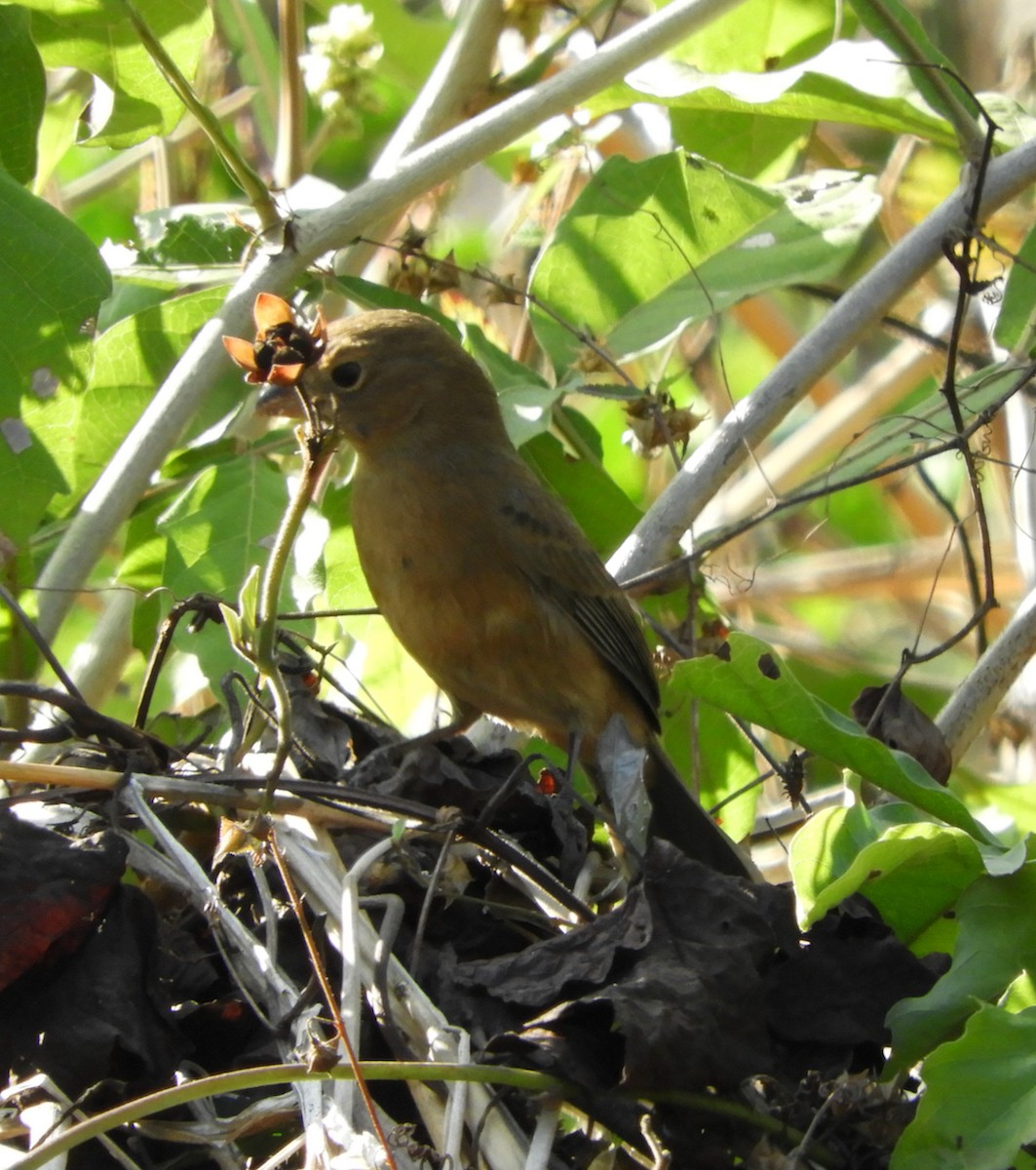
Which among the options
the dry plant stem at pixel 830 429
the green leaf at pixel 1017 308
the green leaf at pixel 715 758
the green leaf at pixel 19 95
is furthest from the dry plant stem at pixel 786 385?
the dry plant stem at pixel 830 429

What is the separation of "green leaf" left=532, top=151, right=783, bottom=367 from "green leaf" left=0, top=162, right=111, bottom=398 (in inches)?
47.5

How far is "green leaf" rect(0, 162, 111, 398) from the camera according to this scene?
3352 mm

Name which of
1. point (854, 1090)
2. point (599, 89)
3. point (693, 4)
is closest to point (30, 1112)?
point (854, 1090)

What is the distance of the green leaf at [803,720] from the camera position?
2863 mm

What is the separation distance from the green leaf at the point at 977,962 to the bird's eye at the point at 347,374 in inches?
86.3

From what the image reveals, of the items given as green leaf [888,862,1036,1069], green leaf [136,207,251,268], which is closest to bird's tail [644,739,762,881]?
green leaf [888,862,1036,1069]

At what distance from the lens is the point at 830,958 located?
2.61 metres

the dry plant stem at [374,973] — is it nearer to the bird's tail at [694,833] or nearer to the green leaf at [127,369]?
the bird's tail at [694,833]

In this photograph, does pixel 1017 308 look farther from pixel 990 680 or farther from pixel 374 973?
pixel 374 973

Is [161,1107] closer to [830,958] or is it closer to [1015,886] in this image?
[830,958]

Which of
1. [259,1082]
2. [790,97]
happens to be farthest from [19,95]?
[259,1082]

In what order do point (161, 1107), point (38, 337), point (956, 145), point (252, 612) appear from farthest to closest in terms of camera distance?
point (956, 145) → point (38, 337) → point (252, 612) → point (161, 1107)

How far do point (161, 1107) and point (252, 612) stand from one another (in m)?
0.73

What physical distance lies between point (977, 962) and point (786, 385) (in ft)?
5.08
